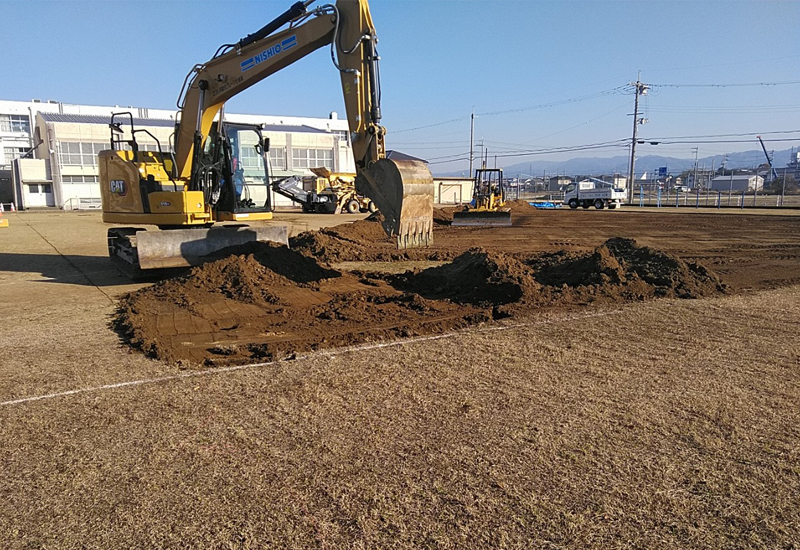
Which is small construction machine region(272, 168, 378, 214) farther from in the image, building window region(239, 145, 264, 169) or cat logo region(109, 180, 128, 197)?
building window region(239, 145, 264, 169)

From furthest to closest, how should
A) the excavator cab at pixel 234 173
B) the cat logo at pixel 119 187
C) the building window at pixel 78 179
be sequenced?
the building window at pixel 78 179, the cat logo at pixel 119 187, the excavator cab at pixel 234 173

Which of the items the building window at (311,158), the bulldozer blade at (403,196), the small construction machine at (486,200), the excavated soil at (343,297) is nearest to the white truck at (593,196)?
the small construction machine at (486,200)

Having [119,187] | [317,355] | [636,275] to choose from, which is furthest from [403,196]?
[119,187]

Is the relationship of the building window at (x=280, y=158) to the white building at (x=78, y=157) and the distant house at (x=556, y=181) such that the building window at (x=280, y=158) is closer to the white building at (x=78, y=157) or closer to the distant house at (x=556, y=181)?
the white building at (x=78, y=157)

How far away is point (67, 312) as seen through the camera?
26.4ft

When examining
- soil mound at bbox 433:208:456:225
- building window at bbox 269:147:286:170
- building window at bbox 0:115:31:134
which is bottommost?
soil mound at bbox 433:208:456:225

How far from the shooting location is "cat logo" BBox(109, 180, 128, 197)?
11109 millimetres

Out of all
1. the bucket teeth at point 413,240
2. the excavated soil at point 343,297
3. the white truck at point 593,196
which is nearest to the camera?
the excavated soil at point 343,297

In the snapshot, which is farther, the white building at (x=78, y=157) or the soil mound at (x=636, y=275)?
the white building at (x=78, y=157)

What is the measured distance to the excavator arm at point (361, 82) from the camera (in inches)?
321

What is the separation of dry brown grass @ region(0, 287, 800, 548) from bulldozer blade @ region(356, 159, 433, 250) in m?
2.84

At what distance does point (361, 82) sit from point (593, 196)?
114ft

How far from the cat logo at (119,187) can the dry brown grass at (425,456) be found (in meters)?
7.57

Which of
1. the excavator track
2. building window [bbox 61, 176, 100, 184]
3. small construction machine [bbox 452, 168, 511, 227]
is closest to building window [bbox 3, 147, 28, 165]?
building window [bbox 61, 176, 100, 184]
